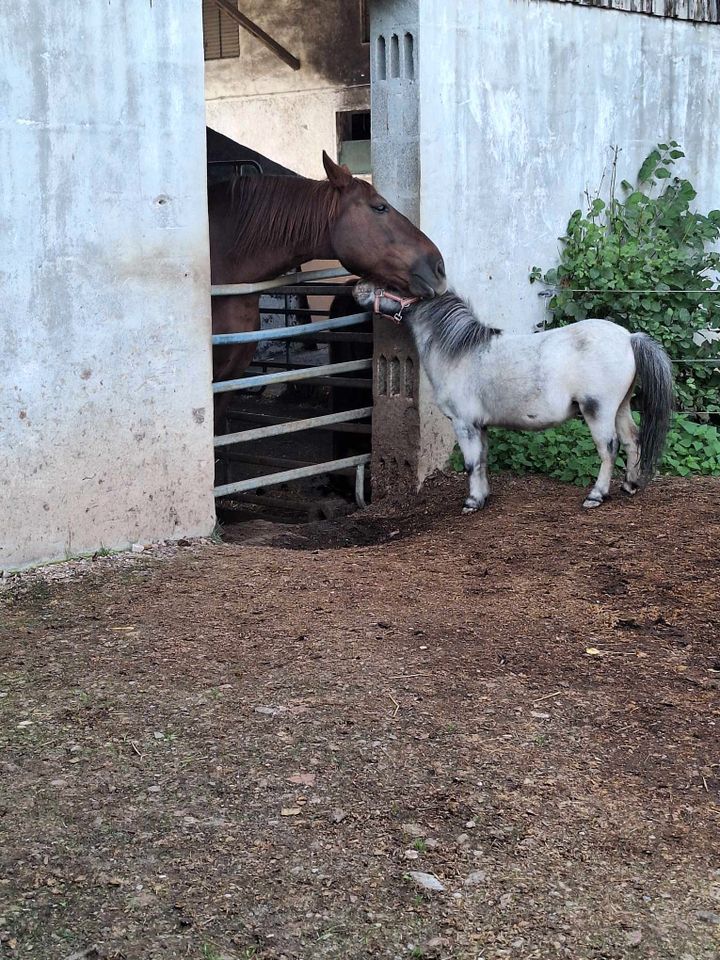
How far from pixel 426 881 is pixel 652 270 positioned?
216 inches

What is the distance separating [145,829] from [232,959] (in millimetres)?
583

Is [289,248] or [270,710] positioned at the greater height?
[289,248]

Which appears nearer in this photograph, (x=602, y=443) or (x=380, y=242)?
(x=602, y=443)

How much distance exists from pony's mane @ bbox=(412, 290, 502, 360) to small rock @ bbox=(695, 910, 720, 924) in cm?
342

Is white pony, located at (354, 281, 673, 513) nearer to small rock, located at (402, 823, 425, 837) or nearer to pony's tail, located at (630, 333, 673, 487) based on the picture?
pony's tail, located at (630, 333, 673, 487)

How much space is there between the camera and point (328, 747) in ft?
10.6

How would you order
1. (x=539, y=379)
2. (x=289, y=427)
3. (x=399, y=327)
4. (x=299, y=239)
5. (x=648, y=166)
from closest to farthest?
(x=539, y=379)
(x=299, y=239)
(x=289, y=427)
(x=399, y=327)
(x=648, y=166)

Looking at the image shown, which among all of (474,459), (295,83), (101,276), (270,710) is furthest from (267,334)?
(295,83)

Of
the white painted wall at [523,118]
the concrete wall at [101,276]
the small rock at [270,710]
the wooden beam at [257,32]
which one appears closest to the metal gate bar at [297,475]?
the concrete wall at [101,276]

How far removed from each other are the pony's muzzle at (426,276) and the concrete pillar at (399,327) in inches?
21.1

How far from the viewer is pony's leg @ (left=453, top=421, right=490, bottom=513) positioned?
220 inches

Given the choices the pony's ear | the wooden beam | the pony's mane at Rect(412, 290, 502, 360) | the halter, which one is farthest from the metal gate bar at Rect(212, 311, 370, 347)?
the wooden beam

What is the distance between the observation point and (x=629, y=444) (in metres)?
5.57

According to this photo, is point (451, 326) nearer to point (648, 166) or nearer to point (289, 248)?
point (289, 248)
